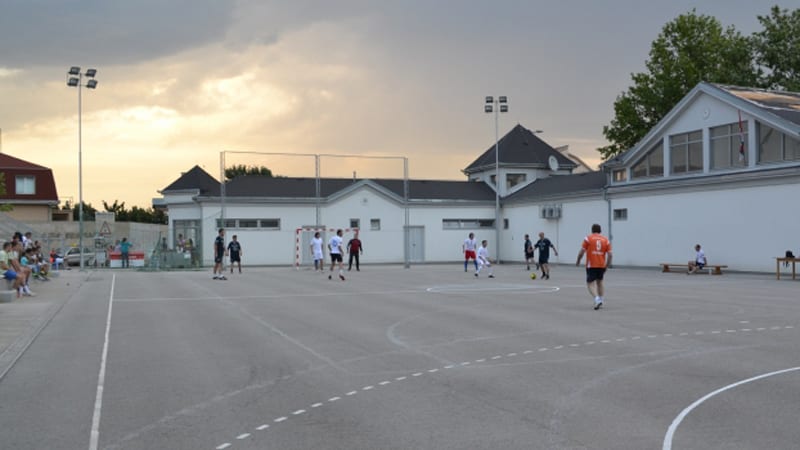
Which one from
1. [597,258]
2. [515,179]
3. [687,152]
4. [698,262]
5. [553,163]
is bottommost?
[698,262]

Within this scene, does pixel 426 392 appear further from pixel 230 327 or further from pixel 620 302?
pixel 620 302

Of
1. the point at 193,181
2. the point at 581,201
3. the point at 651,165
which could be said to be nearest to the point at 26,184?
the point at 193,181

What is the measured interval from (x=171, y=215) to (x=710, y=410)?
1859 inches

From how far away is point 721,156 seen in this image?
34.6 m

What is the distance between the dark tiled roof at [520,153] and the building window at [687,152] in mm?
17801

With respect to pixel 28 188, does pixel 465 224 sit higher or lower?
lower

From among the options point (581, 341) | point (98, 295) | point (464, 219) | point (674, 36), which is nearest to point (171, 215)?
point (464, 219)

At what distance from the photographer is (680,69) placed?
56.0 m

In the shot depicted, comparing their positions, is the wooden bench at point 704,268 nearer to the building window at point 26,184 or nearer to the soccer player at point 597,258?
the soccer player at point 597,258

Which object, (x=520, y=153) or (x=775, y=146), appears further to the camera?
(x=520, y=153)

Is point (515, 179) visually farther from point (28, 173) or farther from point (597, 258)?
point (28, 173)

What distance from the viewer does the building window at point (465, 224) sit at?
51.9 m

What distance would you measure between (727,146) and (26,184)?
177ft

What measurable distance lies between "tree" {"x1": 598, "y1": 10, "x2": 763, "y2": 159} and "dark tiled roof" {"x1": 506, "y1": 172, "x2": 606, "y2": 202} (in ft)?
30.1
